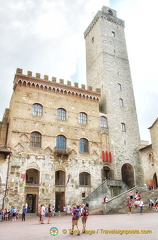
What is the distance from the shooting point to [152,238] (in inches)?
317

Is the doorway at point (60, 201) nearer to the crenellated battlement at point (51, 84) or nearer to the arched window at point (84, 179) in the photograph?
the arched window at point (84, 179)

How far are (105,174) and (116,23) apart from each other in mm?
27059

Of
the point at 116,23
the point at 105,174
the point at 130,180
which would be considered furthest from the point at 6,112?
the point at 116,23

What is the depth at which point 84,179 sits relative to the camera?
90.9 ft

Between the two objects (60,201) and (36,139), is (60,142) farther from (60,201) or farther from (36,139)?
(60,201)

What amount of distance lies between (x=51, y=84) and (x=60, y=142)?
26.1ft

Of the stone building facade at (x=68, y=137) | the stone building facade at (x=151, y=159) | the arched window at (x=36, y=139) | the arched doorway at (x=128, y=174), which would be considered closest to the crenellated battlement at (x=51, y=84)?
the stone building facade at (x=68, y=137)

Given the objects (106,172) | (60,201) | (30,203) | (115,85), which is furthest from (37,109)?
(30,203)

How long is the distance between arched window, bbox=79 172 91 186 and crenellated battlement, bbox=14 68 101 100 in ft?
36.3

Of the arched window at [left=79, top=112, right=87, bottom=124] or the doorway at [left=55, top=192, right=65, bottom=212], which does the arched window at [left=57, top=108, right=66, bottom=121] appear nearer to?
the arched window at [left=79, top=112, right=87, bottom=124]

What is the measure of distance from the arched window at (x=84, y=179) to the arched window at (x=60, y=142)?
4.11 meters

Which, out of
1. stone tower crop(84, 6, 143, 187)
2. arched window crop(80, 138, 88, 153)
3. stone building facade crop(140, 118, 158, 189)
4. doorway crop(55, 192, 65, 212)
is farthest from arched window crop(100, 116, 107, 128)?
doorway crop(55, 192, 65, 212)

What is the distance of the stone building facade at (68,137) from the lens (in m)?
24.7

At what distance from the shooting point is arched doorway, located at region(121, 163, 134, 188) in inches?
1228
